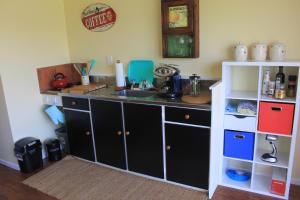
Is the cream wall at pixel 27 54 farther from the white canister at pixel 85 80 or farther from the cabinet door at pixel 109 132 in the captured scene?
the cabinet door at pixel 109 132

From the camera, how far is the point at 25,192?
99.2 inches

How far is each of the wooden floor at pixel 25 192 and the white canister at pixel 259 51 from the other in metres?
1.25

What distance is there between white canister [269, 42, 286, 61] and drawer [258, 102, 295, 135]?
1.28 feet

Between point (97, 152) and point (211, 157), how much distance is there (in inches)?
52.4

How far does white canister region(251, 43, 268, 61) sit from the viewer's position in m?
2.16

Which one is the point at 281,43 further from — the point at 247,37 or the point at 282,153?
the point at 282,153

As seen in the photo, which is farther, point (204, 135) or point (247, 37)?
point (247, 37)

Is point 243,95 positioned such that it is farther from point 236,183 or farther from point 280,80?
point 236,183

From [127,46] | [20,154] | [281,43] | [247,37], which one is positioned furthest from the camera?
[127,46]

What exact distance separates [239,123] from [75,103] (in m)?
1.76

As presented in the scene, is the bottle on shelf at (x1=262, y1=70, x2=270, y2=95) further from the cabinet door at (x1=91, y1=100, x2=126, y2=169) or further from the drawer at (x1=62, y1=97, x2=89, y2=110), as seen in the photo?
the drawer at (x1=62, y1=97, x2=89, y2=110)

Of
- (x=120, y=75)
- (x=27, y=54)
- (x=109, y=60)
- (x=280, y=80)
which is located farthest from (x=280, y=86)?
(x=27, y=54)

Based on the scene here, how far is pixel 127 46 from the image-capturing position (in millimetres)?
2984

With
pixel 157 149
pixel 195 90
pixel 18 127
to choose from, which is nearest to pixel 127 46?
pixel 195 90
